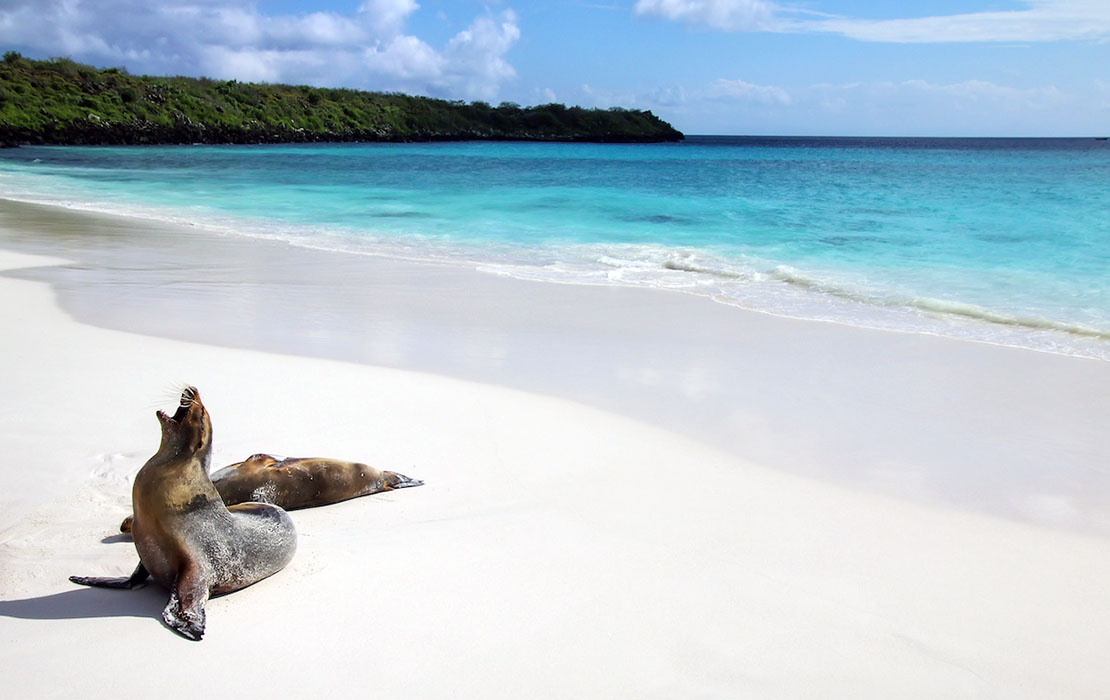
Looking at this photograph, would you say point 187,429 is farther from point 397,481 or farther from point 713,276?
point 713,276

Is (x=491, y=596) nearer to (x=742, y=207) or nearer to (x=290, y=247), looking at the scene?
(x=290, y=247)

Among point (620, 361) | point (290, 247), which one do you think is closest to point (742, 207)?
point (290, 247)

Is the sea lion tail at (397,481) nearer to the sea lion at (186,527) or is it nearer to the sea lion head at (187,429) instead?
the sea lion at (186,527)

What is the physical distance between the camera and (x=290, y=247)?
13.6 m

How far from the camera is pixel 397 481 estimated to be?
14.3 feet

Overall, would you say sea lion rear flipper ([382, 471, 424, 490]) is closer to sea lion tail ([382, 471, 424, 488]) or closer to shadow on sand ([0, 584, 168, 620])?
sea lion tail ([382, 471, 424, 488])

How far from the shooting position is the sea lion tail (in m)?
4.34

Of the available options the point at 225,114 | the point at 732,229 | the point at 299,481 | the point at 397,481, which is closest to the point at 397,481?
the point at 397,481

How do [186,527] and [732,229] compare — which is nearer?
[186,527]

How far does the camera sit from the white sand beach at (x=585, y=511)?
2.93 metres

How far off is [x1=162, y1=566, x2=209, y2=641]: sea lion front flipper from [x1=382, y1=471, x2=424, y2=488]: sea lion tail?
4.16ft

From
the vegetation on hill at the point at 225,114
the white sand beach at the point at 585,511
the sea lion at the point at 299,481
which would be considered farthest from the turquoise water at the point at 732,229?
the vegetation on hill at the point at 225,114

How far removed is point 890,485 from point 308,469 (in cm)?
294

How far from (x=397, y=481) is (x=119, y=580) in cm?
141
